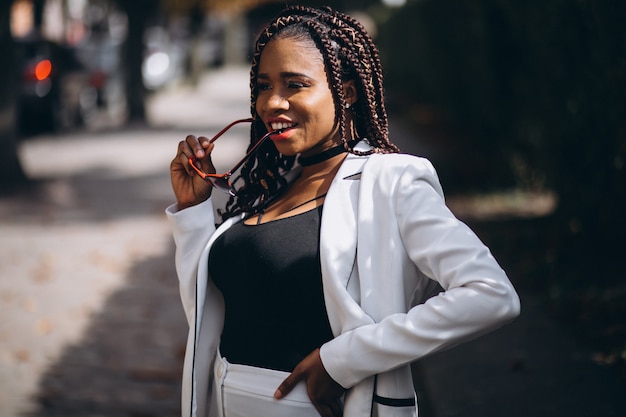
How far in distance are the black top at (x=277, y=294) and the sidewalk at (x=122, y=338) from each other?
Answer: 95.5 inches

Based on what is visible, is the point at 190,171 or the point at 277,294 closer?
the point at 277,294

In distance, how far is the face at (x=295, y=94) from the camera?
7.93 feet

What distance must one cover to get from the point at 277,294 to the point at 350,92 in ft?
2.14

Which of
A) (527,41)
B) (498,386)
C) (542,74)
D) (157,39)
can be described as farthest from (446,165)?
(157,39)

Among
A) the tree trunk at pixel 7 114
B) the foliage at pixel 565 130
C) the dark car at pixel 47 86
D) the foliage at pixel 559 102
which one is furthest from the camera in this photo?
the dark car at pixel 47 86

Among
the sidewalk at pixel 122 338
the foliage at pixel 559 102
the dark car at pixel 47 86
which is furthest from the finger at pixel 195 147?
the dark car at pixel 47 86

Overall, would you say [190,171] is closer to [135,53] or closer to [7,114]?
[7,114]

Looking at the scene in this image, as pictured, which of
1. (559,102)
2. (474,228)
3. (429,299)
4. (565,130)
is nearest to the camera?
(429,299)

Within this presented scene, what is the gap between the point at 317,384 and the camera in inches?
91.0

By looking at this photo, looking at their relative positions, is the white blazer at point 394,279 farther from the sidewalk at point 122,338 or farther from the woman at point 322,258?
the sidewalk at point 122,338

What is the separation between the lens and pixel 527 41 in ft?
29.0

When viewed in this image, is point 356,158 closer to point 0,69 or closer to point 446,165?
point 0,69

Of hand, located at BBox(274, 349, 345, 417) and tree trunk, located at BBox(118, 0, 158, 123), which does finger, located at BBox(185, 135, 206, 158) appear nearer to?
hand, located at BBox(274, 349, 345, 417)

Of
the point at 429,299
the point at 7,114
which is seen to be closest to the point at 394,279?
the point at 429,299
